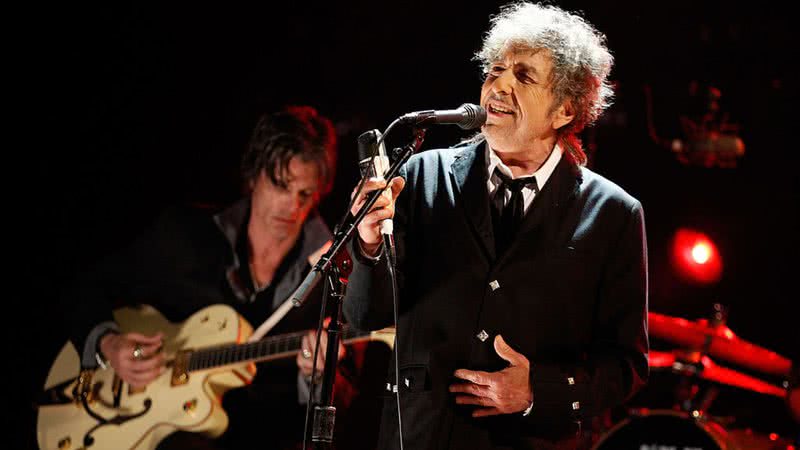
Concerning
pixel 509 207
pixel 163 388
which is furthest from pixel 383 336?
pixel 509 207

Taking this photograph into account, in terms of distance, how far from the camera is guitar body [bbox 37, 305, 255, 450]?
→ 4.07 m

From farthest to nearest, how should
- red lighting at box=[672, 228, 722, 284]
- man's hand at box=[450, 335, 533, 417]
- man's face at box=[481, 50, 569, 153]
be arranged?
red lighting at box=[672, 228, 722, 284], man's face at box=[481, 50, 569, 153], man's hand at box=[450, 335, 533, 417]

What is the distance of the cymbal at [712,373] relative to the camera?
4246 mm

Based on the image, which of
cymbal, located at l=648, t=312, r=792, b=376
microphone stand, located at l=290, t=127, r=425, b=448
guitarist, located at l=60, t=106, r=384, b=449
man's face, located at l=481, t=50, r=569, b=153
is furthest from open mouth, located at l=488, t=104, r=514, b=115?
cymbal, located at l=648, t=312, r=792, b=376

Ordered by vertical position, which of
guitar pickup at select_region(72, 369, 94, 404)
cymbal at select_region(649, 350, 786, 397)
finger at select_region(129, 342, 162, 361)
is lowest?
guitar pickup at select_region(72, 369, 94, 404)

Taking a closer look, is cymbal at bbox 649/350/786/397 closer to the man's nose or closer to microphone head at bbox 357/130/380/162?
the man's nose

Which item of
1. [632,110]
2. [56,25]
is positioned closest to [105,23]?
[56,25]

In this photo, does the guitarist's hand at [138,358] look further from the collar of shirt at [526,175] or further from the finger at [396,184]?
the finger at [396,184]

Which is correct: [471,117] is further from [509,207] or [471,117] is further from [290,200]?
[290,200]

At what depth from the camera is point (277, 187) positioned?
4.29m

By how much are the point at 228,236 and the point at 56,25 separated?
1.60 meters

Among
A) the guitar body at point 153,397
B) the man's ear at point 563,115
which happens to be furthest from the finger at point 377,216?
the guitar body at point 153,397

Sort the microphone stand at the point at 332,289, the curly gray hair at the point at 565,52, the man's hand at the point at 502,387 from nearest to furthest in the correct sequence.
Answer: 1. the microphone stand at the point at 332,289
2. the man's hand at the point at 502,387
3. the curly gray hair at the point at 565,52

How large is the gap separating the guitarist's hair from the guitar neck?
848mm
